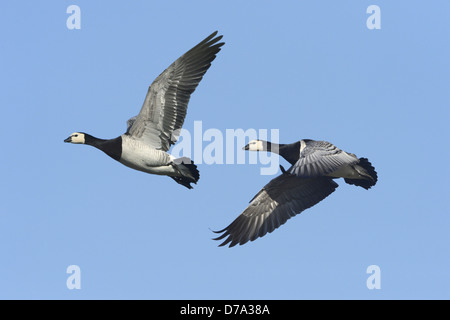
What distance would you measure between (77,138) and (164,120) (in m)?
1.61

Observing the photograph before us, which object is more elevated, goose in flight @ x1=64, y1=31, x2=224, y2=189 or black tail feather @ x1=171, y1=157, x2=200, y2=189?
goose in flight @ x1=64, y1=31, x2=224, y2=189

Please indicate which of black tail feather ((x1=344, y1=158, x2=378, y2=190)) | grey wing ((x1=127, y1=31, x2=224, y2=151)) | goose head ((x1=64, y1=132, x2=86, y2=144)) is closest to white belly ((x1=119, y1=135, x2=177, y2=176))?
grey wing ((x1=127, y1=31, x2=224, y2=151))

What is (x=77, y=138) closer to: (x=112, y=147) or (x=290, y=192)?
(x=112, y=147)

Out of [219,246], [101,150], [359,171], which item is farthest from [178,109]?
[359,171]

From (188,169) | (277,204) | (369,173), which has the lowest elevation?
(277,204)

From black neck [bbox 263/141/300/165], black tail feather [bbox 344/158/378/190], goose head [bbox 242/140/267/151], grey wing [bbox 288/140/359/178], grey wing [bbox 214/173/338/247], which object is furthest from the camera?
goose head [bbox 242/140/267/151]

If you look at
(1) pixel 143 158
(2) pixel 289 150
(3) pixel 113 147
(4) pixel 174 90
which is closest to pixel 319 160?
(2) pixel 289 150

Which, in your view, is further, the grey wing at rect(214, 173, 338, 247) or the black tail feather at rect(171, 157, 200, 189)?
the grey wing at rect(214, 173, 338, 247)

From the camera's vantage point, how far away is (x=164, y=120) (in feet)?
40.1

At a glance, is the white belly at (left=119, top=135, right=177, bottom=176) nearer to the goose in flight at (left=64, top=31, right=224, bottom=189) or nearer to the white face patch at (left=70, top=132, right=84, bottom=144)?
the goose in flight at (left=64, top=31, right=224, bottom=189)

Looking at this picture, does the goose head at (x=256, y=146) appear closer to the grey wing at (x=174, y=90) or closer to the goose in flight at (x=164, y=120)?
the goose in flight at (x=164, y=120)

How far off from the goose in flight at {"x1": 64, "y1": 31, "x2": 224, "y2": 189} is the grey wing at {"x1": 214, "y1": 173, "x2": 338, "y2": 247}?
1186mm

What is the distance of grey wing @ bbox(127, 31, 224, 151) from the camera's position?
39.5ft

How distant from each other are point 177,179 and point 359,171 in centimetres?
283
